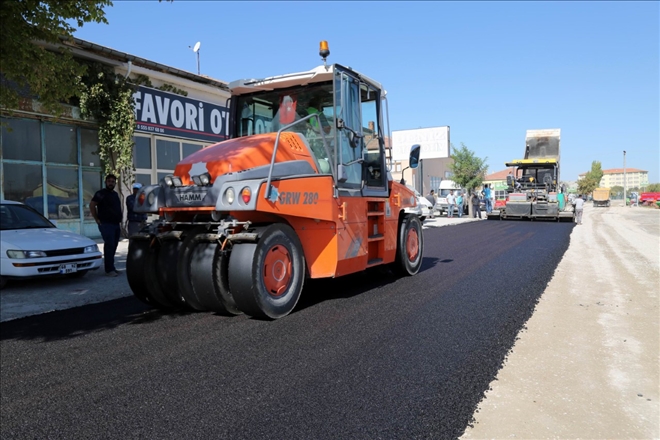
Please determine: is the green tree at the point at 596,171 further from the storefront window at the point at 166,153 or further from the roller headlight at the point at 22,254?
the roller headlight at the point at 22,254

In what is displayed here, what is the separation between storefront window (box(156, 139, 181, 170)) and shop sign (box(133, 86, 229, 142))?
0.40m

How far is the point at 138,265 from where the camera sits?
5.73m

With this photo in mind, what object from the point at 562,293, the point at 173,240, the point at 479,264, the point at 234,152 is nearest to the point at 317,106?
the point at 234,152

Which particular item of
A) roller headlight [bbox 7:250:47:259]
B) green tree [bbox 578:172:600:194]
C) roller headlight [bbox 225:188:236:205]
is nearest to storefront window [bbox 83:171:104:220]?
roller headlight [bbox 7:250:47:259]

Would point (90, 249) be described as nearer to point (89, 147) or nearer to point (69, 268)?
point (69, 268)

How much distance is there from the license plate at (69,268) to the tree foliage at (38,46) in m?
2.31

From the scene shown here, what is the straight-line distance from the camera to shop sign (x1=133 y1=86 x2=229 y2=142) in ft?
48.8

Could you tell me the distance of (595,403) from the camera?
3.26 meters

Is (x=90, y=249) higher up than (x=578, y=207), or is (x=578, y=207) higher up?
(x=578, y=207)

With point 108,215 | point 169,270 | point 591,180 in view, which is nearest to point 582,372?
point 169,270

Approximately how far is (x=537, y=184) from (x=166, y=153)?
58.0 feet

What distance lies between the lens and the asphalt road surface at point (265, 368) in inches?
117

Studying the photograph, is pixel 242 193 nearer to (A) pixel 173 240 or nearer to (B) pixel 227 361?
(A) pixel 173 240

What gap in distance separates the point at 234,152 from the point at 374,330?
7.71 ft
